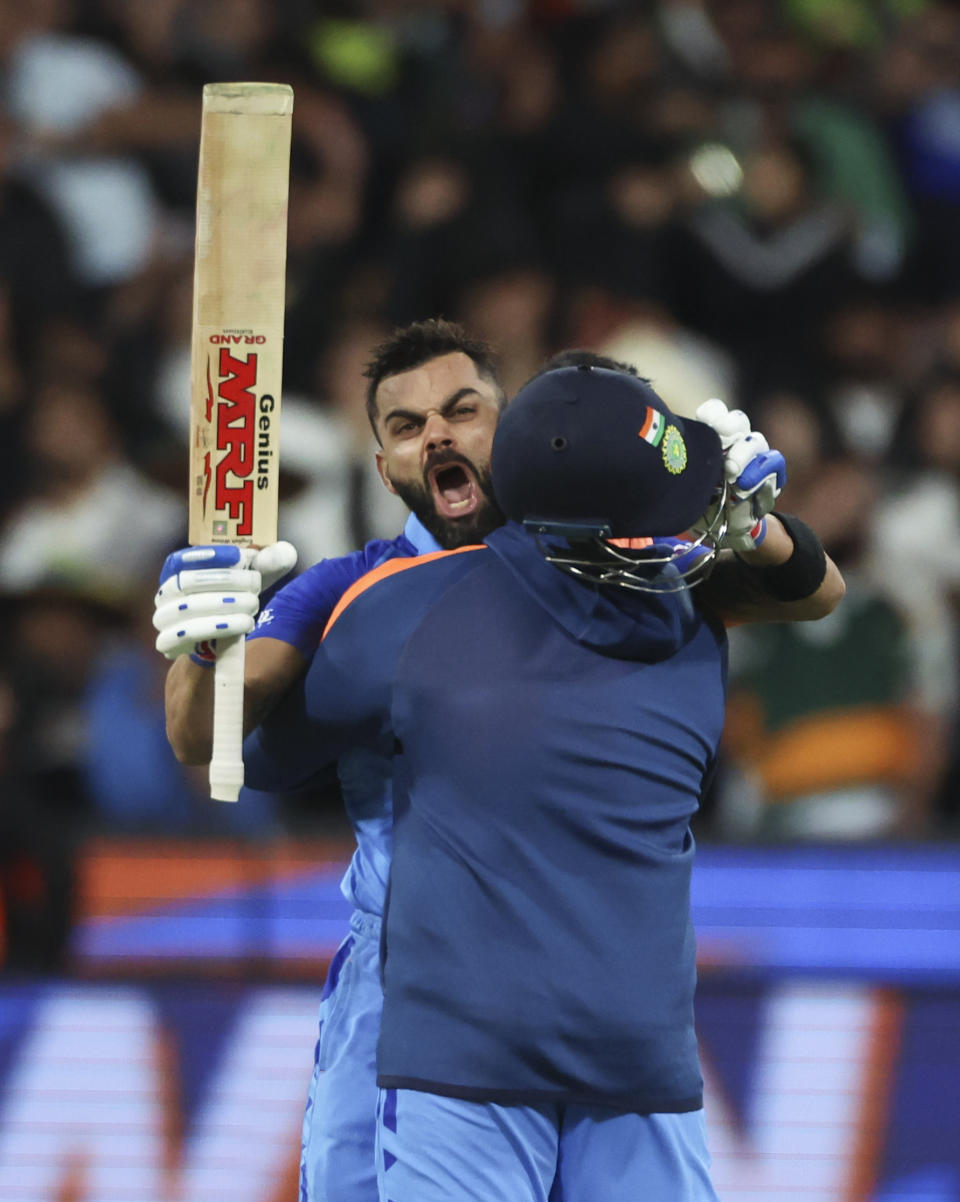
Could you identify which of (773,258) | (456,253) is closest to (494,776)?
(456,253)

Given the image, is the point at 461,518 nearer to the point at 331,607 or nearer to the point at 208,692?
the point at 331,607

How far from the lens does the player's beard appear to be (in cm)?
324

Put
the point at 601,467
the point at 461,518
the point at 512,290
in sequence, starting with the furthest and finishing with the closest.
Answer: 1. the point at 512,290
2. the point at 461,518
3. the point at 601,467

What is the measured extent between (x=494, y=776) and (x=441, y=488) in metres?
0.77

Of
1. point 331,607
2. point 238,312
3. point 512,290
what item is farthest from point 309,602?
point 512,290

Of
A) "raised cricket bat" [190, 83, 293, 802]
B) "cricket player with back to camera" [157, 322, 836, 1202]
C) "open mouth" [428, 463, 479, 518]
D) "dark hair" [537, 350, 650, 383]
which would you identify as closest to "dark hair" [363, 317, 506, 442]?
"cricket player with back to camera" [157, 322, 836, 1202]

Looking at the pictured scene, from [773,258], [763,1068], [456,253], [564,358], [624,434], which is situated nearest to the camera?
[624,434]

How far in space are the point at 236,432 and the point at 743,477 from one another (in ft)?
2.85

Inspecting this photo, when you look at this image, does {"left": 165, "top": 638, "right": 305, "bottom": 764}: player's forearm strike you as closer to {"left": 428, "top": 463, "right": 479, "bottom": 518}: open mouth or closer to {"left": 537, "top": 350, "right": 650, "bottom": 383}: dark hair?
{"left": 428, "top": 463, "right": 479, "bottom": 518}: open mouth

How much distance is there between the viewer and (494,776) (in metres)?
2.71

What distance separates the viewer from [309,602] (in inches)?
123

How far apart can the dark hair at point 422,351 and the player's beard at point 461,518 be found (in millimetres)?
193

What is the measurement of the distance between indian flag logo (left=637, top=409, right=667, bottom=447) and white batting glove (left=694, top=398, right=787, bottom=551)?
0.43ft

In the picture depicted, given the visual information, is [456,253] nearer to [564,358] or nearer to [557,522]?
[564,358]
